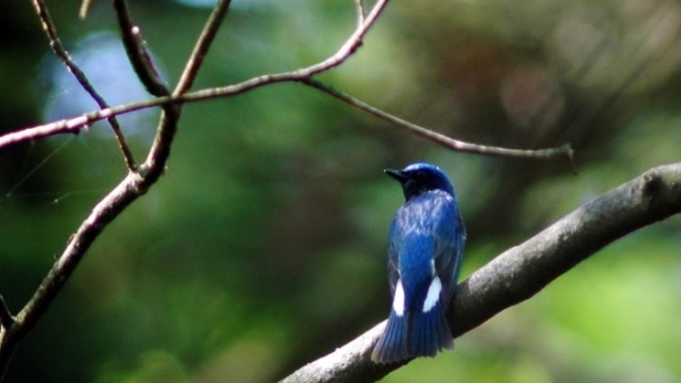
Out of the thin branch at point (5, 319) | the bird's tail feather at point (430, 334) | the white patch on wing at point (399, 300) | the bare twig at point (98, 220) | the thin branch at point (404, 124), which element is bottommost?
the white patch on wing at point (399, 300)

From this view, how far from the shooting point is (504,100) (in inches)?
Answer: 180

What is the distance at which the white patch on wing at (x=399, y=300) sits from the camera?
358 centimetres

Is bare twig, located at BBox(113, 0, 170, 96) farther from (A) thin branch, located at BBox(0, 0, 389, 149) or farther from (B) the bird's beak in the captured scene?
(B) the bird's beak

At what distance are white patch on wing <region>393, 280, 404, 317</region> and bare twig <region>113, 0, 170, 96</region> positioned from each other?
151 cm

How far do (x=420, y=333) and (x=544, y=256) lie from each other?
0.73 m

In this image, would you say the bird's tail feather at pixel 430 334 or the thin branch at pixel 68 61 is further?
the bird's tail feather at pixel 430 334

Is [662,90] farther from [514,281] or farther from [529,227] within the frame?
[514,281]

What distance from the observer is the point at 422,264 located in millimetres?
3914

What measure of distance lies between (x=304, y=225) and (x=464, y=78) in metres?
0.92

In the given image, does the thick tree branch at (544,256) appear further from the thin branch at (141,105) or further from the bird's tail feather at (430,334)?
the thin branch at (141,105)

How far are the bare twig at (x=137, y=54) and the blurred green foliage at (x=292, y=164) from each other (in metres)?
2.11

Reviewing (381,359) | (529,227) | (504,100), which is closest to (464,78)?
(504,100)

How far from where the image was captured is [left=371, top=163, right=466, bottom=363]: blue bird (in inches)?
128

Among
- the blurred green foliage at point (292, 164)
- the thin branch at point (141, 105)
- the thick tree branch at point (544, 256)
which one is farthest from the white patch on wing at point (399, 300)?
the thin branch at point (141, 105)
